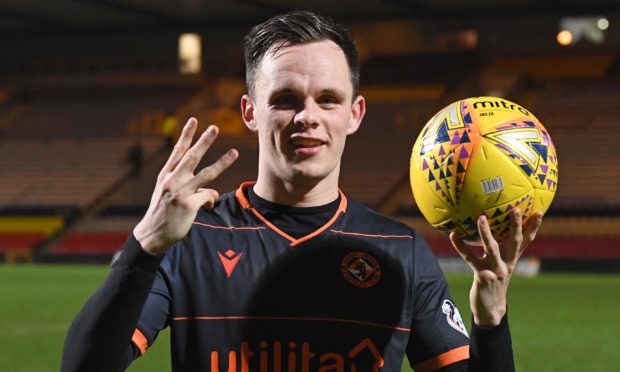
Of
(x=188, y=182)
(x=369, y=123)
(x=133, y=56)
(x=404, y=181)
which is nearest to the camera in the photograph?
(x=188, y=182)

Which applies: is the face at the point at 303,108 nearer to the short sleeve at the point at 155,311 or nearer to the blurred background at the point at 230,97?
the short sleeve at the point at 155,311

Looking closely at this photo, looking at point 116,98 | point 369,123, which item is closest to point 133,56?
point 116,98

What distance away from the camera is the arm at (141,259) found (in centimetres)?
213

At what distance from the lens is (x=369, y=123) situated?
2948 cm

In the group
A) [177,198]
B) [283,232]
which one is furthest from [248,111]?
[177,198]

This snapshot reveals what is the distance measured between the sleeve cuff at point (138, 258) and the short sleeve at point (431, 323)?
79 centimetres

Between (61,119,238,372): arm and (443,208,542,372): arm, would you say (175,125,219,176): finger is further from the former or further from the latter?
(443,208,542,372): arm

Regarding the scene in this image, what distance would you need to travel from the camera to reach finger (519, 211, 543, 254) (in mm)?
2451

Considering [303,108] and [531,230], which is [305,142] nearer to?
[303,108]

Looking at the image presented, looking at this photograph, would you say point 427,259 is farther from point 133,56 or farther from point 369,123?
point 133,56

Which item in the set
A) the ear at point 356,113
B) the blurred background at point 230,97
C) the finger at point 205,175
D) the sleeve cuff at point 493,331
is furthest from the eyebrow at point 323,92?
the blurred background at point 230,97

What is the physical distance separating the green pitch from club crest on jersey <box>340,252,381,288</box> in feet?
15.4

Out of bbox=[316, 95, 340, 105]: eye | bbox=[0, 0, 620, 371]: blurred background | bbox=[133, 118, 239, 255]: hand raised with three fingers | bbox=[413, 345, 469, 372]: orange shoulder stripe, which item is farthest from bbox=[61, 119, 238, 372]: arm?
bbox=[0, 0, 620, 371]: blurred background

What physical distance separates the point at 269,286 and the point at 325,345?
0.21m
